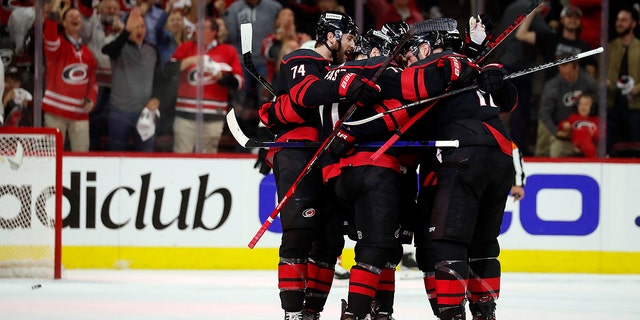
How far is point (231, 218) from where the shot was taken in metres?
8.97

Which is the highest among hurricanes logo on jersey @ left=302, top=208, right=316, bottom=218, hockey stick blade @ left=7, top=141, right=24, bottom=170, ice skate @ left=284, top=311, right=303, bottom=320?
hockey stick blade @ left=7, top=141, right=24, bottom=170

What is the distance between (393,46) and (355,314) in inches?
52.9

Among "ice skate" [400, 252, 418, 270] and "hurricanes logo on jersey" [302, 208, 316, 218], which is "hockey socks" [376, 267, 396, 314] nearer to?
"hurricanes logo on jersey" [302, 208, 316, 218]

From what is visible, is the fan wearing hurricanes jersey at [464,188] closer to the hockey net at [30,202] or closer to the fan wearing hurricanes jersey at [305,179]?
the fan wearing hurricanes jersey at [305,179]

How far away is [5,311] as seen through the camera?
637cm

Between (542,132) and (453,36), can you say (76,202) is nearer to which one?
(542,132)

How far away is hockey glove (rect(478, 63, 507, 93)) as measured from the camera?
522 centimetres

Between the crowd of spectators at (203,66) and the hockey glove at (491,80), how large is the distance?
12.7 ft

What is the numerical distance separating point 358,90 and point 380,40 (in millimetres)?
845

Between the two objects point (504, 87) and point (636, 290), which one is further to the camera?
point (636, 290)

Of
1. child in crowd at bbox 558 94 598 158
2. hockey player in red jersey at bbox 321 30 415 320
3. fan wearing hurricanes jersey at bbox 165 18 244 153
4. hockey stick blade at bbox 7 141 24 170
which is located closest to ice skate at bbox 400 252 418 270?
child in crowd at bbox 558 94 598 158

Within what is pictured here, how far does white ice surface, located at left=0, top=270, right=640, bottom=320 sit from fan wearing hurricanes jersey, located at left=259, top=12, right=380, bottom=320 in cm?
59

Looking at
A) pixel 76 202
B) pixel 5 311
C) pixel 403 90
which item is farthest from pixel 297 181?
pixel 76 202

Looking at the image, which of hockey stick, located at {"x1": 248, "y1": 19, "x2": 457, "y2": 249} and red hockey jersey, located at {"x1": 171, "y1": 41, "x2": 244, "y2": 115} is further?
red hockey jersey, located at {"x1": 171, "y1": 41, "x2": 244, "y2": 115}
